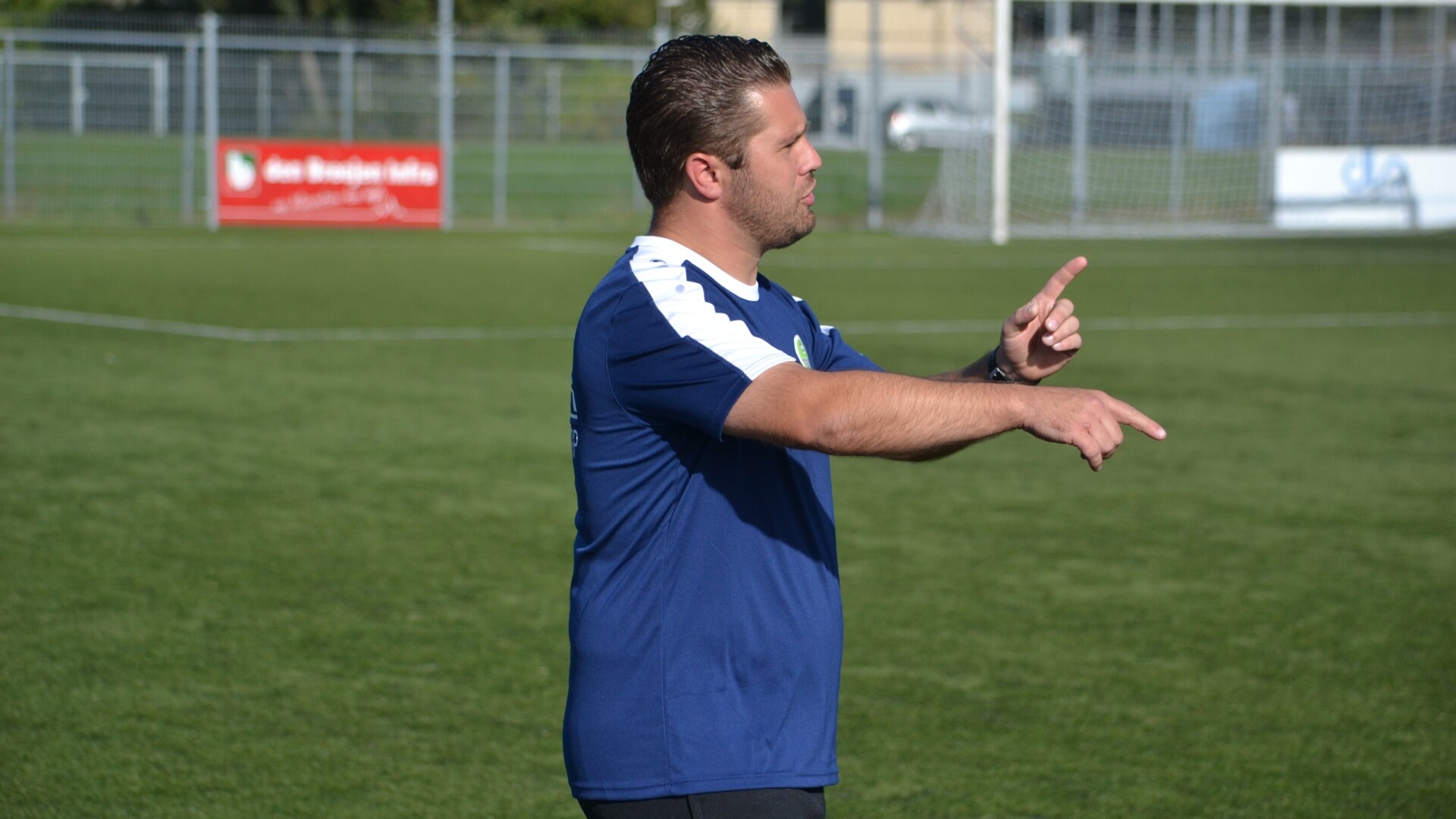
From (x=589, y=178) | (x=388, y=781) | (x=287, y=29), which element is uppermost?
(x=287, y=29)

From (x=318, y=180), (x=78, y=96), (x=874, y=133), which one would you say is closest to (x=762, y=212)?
(x=318, y=180)

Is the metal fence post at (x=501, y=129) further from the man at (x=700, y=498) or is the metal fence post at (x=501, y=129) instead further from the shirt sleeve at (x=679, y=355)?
the shirt sleeve at (x=679, y=355)

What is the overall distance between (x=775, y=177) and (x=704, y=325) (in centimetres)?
31

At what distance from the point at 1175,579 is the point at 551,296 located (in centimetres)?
1053

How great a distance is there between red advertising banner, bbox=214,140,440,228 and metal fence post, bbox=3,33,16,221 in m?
2.74

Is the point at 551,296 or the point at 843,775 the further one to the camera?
the point at 551,296

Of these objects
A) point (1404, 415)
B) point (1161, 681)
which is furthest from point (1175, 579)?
point (1404, 415)

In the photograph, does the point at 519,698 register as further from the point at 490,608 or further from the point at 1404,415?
the point at 1404,415

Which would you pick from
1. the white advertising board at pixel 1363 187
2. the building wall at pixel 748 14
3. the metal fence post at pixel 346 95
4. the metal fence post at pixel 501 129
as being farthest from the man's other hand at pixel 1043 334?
the building wall at pixel 748 14

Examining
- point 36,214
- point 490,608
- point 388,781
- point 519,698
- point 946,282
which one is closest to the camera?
point 388,781

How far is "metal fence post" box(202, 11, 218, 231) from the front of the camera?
912 inches

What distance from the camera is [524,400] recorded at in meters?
10.5

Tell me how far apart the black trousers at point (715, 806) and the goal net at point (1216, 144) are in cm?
2223

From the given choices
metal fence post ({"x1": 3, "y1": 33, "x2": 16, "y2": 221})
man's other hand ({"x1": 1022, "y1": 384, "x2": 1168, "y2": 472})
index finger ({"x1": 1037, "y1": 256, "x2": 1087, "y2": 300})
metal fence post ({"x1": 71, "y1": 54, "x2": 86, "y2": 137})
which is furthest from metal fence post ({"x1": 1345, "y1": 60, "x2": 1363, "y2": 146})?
man's other hand ({"x1": 1022, "y1": 384, "x2": 1168, "y2": 472})
